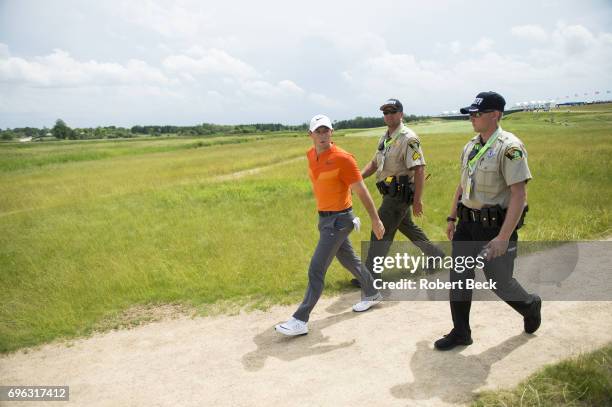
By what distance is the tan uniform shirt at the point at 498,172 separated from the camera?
120 inches

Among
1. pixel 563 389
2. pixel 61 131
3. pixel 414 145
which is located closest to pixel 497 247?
pixel 563 389

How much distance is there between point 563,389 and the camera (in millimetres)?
2814

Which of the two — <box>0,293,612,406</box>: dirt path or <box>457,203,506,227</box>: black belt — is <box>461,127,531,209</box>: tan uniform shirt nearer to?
<box>457,203,506,227</box>: black belt

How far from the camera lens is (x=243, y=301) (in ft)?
17.2

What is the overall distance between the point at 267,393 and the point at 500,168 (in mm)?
2672

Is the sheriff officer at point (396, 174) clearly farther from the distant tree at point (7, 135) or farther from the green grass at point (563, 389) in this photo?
the distant tree at point (7, 135)

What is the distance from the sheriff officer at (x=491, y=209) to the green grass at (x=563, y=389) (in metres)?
0.60

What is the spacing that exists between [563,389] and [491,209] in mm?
1410

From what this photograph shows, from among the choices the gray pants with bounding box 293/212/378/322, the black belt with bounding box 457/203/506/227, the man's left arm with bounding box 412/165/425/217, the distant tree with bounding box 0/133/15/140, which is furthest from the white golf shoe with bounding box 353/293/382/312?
the distant tree with bounding box 0/133/15/140

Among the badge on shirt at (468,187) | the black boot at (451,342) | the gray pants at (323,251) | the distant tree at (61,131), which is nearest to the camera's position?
the badge on shirt at (468,187)

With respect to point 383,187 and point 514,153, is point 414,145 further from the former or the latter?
point 514,153

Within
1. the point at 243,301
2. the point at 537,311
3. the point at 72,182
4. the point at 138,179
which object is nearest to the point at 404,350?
the point at 537,311

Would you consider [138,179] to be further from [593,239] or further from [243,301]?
[593,239]

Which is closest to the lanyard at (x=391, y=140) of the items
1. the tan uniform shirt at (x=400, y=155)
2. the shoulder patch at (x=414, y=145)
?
the tan uniform shirt at (x=400, y=155)
